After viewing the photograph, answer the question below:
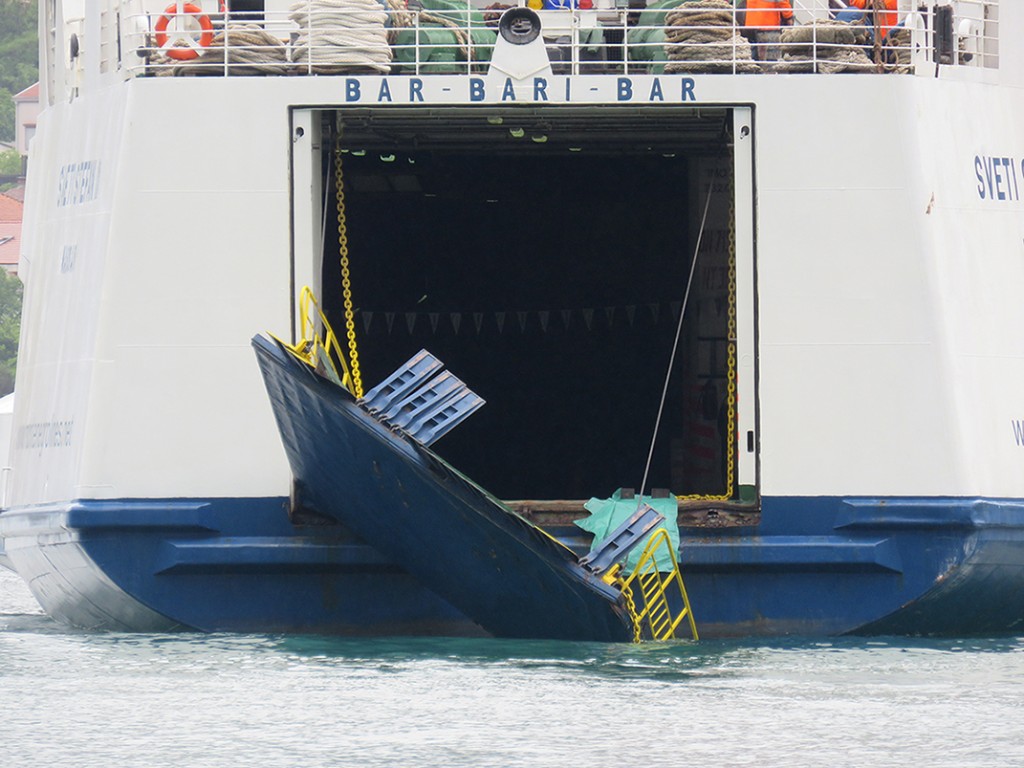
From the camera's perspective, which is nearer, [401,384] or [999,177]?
[401,384]

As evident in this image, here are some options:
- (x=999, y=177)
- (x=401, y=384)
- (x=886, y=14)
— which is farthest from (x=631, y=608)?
(x=886, y=14)

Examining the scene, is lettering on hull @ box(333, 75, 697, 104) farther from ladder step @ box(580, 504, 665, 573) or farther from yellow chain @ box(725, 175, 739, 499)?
ladder step @ box(580, 504, 665, 573)

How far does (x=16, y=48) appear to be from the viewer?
113 m

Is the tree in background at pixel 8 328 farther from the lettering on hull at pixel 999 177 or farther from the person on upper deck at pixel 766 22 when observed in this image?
the lettering on hull at pixel 999 177

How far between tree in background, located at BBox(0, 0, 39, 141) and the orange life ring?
97.9m

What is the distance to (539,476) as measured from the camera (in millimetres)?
20047

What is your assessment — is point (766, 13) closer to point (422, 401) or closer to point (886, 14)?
point (886, 14)

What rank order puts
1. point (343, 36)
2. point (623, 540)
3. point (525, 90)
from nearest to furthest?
point (623, 540) < point (525, 90) < point (343, 36)

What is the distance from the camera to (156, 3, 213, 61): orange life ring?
42.6 feet

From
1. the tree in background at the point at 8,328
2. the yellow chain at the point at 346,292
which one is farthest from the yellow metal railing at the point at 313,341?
the tree in background at the point at 8,328

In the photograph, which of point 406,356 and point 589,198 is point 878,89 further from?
point 406,356

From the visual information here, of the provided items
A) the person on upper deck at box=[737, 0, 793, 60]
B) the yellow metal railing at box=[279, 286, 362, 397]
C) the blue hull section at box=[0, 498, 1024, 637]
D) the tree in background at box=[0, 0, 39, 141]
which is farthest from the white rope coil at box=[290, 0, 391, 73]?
the tree in background at box=[0, 0, 39, 141]

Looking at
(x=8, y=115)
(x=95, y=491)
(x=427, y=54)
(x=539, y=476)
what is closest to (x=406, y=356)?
(x=539, y=476)

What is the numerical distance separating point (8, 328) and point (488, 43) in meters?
68.5
